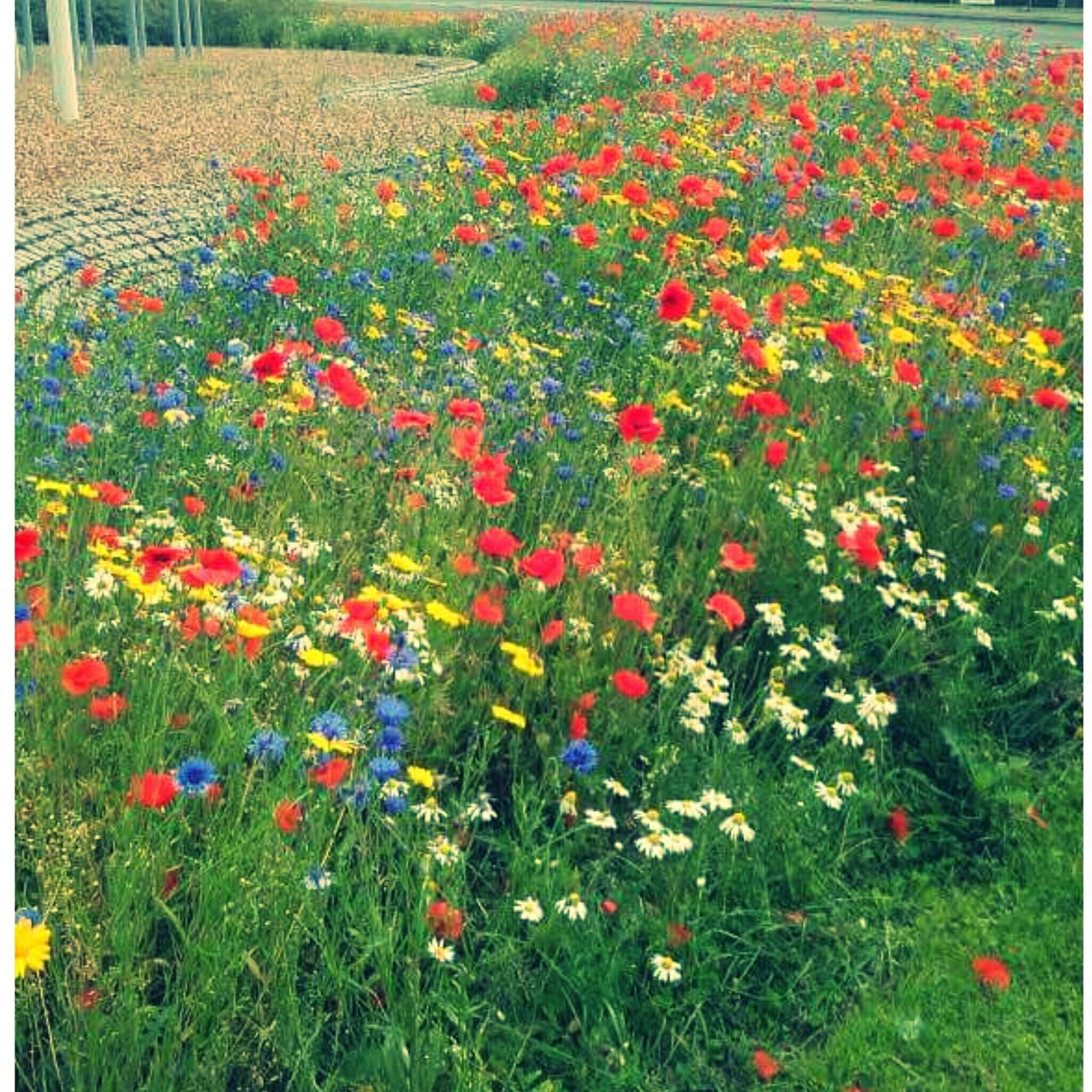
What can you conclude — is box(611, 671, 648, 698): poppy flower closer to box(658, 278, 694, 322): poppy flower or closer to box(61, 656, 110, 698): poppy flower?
box(61, 656, 110, 698): poppy flower

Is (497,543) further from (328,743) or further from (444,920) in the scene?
(444,920)

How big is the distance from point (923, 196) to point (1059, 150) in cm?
116

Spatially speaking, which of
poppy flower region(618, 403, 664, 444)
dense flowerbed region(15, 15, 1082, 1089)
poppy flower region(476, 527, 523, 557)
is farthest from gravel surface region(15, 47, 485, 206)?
poppy flower region(476, 527, 523, 557)

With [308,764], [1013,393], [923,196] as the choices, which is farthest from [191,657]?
[923,196]

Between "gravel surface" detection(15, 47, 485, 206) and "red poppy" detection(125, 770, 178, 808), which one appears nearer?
"red poppy" detection(125, 770, 178, 808)

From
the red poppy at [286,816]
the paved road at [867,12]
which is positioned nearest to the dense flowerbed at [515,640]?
the red poppy at [286,816]

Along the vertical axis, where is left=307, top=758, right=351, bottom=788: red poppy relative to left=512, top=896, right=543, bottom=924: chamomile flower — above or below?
above

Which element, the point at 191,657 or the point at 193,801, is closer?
the point at 193,801

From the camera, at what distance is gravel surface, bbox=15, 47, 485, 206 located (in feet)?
26.7

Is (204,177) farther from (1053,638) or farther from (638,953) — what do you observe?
(638,953)

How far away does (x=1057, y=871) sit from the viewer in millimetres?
3129

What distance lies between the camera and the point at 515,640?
10.5 ft

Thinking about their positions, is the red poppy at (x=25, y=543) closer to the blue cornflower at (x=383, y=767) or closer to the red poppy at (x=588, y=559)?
the blue cornflower at (x=383, y=767)

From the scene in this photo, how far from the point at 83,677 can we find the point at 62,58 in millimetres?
7860
